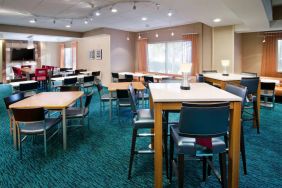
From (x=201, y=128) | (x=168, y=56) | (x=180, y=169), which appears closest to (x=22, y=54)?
(x=168, y=56)

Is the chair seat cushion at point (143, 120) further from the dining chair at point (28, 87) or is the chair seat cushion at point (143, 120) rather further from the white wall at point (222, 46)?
the white wall at point (222, 46)

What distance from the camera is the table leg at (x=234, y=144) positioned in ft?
6.16

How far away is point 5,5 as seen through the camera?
5.43 meters

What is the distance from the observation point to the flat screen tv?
471 inches

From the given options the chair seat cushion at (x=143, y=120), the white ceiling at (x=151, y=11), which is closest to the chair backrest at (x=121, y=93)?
the chair seat cushion at (x=143, y=120)

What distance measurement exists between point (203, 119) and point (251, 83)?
253cm

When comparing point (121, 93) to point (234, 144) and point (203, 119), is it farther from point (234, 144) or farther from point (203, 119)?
point (203, 119)

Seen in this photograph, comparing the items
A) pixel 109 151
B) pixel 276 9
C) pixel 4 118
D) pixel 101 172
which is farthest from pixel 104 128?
pixel 276 9

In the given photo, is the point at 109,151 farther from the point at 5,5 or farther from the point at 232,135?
the point at 5,5

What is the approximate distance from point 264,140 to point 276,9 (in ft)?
14.5

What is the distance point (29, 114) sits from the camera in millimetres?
2664

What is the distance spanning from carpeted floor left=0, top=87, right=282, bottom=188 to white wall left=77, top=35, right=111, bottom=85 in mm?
5697

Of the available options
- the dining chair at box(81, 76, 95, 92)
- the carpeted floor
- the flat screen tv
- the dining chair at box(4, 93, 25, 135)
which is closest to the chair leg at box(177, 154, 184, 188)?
the carpeted floor

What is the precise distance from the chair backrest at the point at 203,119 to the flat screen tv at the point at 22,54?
13.1 metres
